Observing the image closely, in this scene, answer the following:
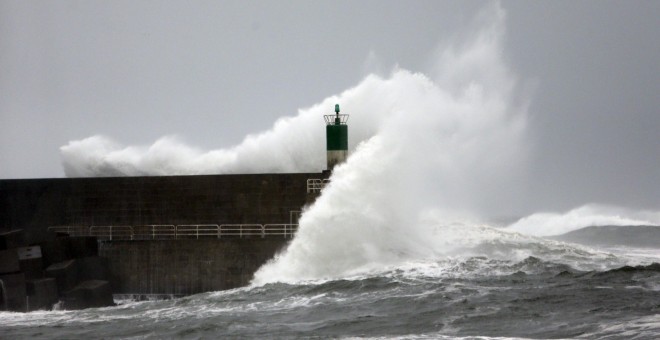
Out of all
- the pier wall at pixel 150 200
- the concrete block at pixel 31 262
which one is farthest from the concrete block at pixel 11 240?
A: the pier wall at pixel 150 200

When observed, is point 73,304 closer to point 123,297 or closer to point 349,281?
point 123,297

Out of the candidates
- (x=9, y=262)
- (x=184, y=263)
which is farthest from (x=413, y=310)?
(x=9, y=262)

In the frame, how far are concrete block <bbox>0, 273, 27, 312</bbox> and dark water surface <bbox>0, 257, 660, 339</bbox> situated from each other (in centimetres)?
43

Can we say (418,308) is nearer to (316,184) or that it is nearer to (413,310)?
(413,310)

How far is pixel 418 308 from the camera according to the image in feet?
55.8

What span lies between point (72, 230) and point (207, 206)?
333cm

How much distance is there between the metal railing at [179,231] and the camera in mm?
22938

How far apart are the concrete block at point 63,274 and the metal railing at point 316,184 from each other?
→ 5.21 meters

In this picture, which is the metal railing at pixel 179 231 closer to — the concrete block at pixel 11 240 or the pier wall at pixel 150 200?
the pier wall at pixel 150 200

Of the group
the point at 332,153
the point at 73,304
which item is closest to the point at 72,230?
the point at 73,304

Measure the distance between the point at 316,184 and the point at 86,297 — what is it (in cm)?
538

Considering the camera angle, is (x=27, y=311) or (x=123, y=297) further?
(x=123, y=297)

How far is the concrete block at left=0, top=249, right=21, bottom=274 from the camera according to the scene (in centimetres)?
2044

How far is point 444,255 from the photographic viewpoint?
2272cm
